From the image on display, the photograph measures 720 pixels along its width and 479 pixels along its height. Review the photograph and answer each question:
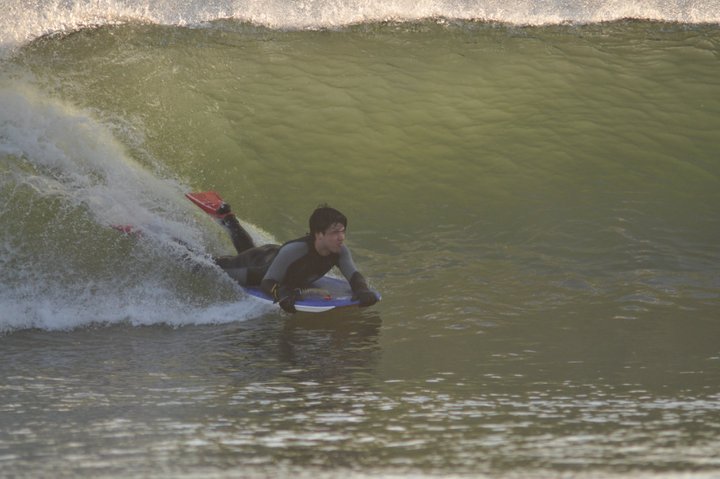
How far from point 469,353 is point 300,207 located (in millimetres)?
3956

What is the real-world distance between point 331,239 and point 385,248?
5.70 feet

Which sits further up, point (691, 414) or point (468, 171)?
point (468, 171)

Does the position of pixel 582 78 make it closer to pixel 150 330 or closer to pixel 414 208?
pixel 414 208

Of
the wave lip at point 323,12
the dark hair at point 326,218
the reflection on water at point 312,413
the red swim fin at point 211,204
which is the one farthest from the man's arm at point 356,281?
the wave lip at point 323,12

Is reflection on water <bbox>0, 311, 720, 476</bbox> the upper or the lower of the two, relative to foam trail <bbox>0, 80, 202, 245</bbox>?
lower

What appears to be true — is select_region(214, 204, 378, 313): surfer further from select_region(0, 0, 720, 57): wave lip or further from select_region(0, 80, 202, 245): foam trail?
select_region(0, 0, 720, 57): wave lip

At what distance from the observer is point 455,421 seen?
5.19m

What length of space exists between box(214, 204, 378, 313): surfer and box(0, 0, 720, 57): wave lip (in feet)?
23.8

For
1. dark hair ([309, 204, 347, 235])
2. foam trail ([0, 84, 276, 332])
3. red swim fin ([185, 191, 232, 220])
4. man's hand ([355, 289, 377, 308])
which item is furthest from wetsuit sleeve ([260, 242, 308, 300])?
red swim fin ([185, 191, 232, 220])

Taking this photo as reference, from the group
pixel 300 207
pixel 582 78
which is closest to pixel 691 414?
pixel 300 207

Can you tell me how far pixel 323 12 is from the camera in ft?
48.5

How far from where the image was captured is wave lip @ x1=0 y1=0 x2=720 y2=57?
1441cm

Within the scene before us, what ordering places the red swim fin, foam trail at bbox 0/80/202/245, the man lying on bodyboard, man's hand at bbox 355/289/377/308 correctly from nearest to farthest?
man's hand at bbox 355/289/377/308, the man lying on bodyboard, the red swim fin, foam trail at bbox 0/80/202/245

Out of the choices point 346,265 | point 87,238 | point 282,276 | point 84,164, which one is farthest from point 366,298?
point 84,164
